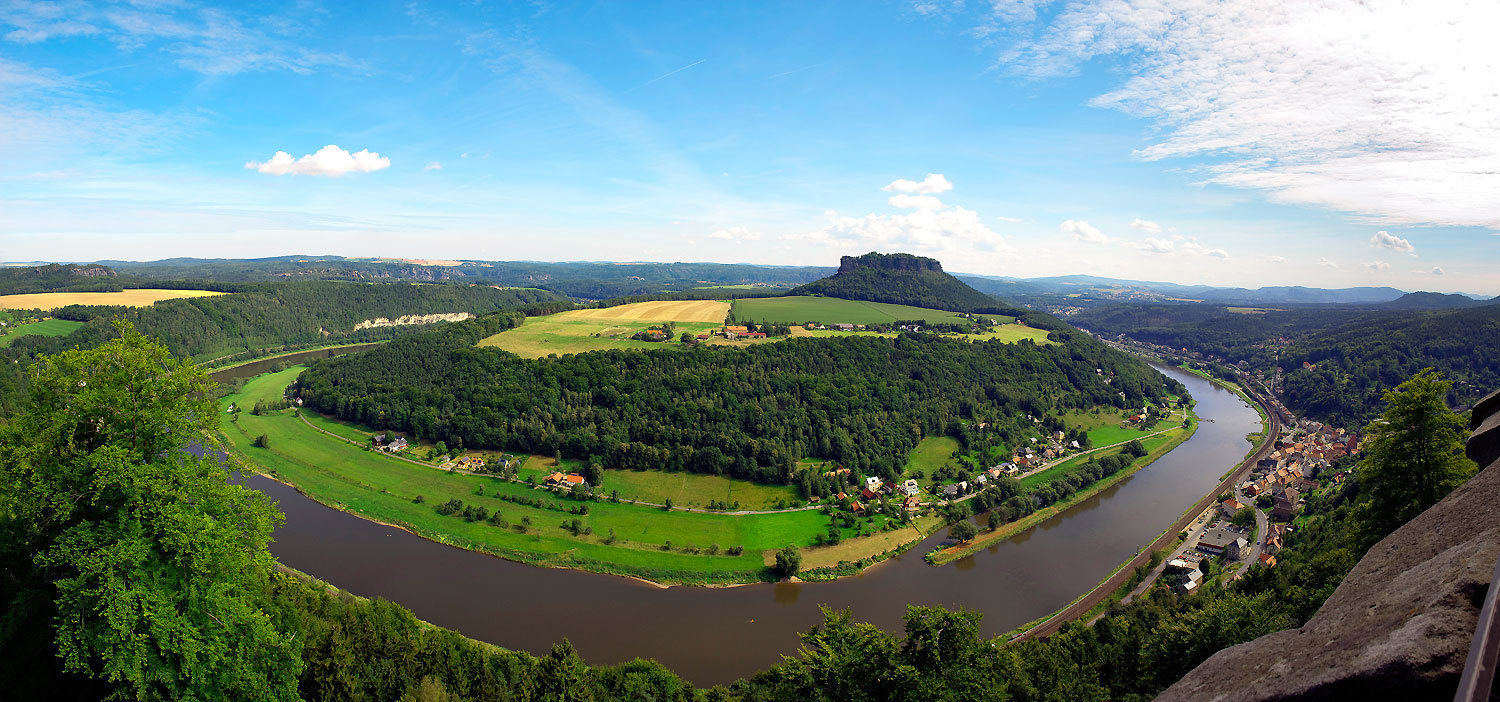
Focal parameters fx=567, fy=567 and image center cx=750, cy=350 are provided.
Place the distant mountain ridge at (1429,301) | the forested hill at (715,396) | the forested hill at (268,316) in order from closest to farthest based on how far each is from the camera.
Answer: the forested hill at (715,396) < the forested hill at (268,316) < the distant mountain ridge at (1429,301)

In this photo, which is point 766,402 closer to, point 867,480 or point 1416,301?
point 867,480

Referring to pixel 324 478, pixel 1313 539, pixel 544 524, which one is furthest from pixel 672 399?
pixel 1313 539

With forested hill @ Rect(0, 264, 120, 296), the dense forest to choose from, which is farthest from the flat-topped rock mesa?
forested hill @ Rect(0, 264, 120, 296)

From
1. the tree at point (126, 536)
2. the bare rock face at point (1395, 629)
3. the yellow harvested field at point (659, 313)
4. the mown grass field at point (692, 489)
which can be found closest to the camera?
the bare rock face at point (1395, 629)

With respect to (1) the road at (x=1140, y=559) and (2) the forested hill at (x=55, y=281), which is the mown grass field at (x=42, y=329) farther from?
(1) the road at (x=1140, y=559)

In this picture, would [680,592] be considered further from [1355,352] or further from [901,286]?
[1355,352]

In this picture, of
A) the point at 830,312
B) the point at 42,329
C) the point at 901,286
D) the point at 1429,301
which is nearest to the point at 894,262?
the point at 901,286

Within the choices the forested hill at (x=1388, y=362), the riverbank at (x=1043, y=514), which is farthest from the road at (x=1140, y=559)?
the forested hill at (x=1388, y=362)
